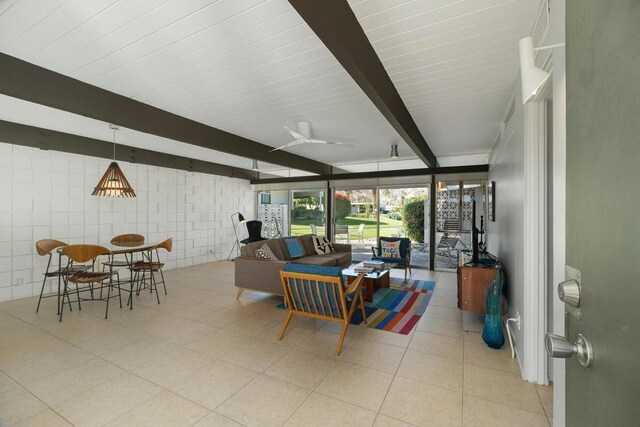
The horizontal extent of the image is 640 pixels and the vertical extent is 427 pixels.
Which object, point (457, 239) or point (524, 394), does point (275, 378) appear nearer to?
point (524, 394)

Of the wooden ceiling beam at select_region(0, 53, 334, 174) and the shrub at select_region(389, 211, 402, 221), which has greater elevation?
the wooden ceiling beam at select_region(0, 53, 334, 174)

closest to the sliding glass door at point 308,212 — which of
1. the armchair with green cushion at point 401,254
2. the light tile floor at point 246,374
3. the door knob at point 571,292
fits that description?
the armchair with green cushion at point 401,254

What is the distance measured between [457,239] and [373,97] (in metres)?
Result: 5.23

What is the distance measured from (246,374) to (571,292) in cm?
241

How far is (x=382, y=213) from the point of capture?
7438mm

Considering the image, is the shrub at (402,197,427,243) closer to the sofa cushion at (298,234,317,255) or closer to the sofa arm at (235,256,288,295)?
the sofa cushion at (298,234,317,255)

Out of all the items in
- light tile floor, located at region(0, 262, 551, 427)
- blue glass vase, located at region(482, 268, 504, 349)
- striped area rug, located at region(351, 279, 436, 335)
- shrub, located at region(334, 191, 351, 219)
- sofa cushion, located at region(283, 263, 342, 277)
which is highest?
shrub, located at region(334, 191, 351, 219)

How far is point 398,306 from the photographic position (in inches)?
161

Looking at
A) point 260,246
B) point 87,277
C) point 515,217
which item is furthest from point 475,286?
point 87,277

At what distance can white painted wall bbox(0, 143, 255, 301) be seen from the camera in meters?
4.39

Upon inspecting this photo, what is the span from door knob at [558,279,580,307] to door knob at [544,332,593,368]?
0.08 m

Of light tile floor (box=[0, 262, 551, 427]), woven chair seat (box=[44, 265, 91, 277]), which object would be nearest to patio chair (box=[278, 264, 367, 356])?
light tile floor (box=[0, 262, 551, 427])

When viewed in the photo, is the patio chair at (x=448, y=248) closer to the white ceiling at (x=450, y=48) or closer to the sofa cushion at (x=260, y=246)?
the white ceiling at (x=450, y=48)

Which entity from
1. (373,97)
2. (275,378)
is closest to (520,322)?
(275,378)
